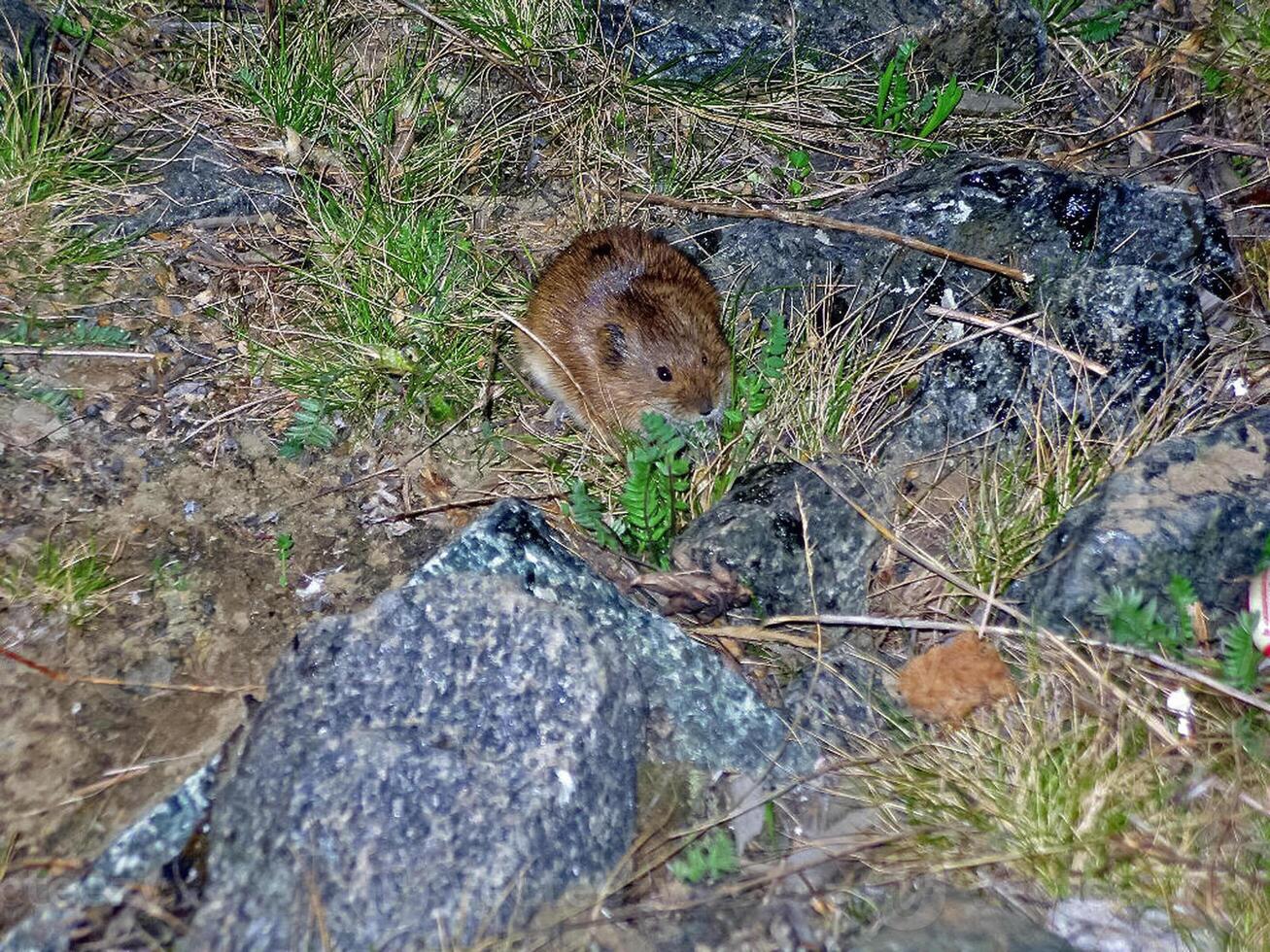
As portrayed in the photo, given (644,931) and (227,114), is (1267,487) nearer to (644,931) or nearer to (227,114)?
(644,931)

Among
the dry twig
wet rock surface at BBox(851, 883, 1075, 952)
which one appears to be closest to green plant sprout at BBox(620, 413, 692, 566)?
the dry twig

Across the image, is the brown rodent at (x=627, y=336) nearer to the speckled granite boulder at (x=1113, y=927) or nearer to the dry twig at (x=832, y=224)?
the dry twig at (x=832, y=224)

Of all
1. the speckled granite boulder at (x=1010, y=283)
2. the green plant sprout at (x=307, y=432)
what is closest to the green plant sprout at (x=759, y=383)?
the speckled granite boulder at (x=1010, y=283)

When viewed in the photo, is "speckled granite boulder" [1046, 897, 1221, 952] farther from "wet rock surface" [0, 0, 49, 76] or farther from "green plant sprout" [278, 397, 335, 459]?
"wet rock surface" [0, 0, 49, 76]

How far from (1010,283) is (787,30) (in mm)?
1874

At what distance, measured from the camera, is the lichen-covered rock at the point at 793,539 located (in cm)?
384

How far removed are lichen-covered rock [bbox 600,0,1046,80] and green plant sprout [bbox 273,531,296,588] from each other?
2962 millimetres

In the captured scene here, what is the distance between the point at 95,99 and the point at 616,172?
2569mm

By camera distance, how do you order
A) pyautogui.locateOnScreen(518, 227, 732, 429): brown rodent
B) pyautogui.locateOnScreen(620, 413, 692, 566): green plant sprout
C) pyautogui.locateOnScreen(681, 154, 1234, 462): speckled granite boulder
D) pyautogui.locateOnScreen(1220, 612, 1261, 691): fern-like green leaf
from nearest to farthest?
pyautogui.locateOnScreen(1220, 612, 1261, 691): fern-like green leaf
pyautogui.locateOnScreen(620, 413, 692, 566): green plant sprout
pyautogui.locateOnScreen(681, 154, 1234, 462): speckled granite boulder
pyautogui.locateOnScreen(518, 227, 732, 429): brown rodent

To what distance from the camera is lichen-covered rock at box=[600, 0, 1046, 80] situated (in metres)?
5.46

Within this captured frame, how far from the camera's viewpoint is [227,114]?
5.32m

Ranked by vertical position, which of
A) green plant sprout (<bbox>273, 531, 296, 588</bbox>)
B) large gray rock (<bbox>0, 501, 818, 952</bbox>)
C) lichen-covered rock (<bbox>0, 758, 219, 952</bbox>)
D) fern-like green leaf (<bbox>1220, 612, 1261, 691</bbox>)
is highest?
fern-like green leaf (<bbox>1220, 612, 1261, 691</bbox>)

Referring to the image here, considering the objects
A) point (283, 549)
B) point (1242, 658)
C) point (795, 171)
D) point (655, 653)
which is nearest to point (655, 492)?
point (655, 653)

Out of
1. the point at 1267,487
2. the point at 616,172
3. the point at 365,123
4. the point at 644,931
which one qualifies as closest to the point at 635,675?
the point at 644,931
